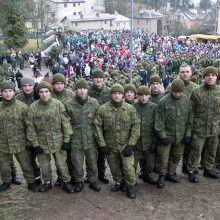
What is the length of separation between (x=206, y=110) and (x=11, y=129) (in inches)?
139

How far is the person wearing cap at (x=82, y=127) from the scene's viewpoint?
6.08 metres

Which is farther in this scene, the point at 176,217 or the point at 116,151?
the point at 116,151

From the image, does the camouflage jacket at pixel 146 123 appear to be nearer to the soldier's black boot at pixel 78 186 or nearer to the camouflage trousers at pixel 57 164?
the soldier's black boot at pixel 78 186

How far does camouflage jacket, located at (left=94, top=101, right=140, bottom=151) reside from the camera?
605cm

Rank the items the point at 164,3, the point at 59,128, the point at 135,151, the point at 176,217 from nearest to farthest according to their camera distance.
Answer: the point at 176,217 < the point at 59,128 < the point at 135,151 < the point at 164,3

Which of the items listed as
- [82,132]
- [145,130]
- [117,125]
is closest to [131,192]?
[145,130]

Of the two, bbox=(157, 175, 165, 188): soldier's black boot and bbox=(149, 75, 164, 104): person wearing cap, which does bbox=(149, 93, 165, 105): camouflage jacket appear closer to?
bbox=(149, 75, 164, 104): person wearing cap

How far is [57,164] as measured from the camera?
20.5ft

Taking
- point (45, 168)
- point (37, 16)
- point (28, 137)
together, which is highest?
point (37, 16)

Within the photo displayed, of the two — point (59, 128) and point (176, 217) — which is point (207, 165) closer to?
point (176, 217)

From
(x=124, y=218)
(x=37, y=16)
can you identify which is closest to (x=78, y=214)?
(x=124, y=218)

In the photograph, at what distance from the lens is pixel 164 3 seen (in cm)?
8138

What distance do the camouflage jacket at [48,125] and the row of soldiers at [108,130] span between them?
0.02 m

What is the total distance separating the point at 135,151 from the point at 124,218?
1368mm
